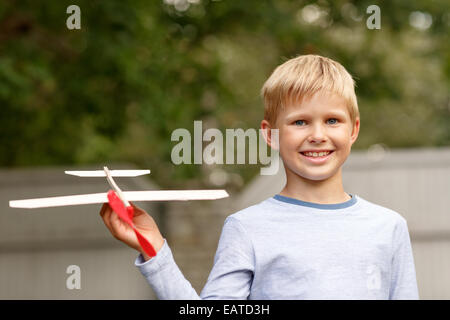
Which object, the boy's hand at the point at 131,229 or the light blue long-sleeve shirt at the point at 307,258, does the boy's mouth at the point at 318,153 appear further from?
the boy's hand at the point at 131,229

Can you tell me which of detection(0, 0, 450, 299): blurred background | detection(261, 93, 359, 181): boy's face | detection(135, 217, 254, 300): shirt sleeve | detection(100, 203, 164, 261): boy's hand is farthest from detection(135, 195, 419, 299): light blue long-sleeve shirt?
detection(0, 0, 450, 299): blurred background

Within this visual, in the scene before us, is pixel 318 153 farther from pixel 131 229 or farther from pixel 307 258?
pixel 131 229

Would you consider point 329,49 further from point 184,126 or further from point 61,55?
point 61,55

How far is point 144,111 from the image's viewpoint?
6.98 metres

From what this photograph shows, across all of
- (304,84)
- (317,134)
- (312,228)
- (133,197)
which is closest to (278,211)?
(312,228)

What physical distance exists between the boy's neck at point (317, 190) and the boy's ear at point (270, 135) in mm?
96

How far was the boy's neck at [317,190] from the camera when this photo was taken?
1672 millimetres

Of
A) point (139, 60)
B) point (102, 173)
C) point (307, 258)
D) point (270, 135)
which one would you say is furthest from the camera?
point (139, 60)

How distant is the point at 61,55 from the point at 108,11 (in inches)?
51.2

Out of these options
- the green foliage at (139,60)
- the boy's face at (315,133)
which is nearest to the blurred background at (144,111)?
the green foliage at (139,60)

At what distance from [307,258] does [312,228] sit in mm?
79

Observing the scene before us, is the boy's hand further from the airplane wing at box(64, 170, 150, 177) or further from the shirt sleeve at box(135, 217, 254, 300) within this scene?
the shirt sleeve at box(135, 217, 254, 300)

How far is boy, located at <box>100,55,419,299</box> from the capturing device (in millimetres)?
1542

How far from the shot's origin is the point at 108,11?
22.2ft
